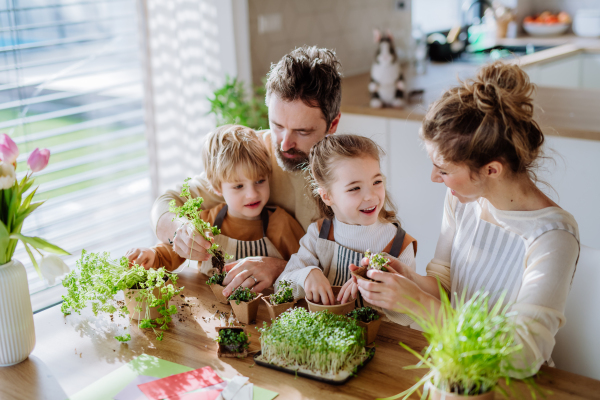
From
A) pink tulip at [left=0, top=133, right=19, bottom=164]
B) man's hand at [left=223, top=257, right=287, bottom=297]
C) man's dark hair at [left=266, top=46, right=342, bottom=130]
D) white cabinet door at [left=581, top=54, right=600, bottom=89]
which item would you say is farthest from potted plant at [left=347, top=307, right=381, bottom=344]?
white cabinet door at [left=581, top=54, right=600, bottom=89]

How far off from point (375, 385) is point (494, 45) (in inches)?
175

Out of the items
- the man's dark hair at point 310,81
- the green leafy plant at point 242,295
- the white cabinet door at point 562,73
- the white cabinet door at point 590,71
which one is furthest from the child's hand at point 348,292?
the white cabinet door at point 590,71

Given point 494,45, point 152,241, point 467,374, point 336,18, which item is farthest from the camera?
point 494,45

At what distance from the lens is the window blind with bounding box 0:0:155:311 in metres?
2.86

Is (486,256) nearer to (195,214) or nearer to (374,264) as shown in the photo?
(374,264)

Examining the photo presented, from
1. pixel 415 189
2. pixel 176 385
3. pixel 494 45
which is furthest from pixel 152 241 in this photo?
pixel 494 45

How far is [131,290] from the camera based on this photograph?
148 centimetres

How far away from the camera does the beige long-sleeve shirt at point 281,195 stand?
1941 millimetres

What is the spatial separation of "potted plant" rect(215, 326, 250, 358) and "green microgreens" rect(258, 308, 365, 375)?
1.7 inches

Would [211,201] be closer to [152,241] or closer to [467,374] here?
[467,374]

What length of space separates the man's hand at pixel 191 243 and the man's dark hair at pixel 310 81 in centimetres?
50

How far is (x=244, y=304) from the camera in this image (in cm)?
→ 145

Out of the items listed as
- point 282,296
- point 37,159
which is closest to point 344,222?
point 282,296

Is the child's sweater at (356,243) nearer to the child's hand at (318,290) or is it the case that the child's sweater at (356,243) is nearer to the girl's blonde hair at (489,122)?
the child's hand at (318,290)
